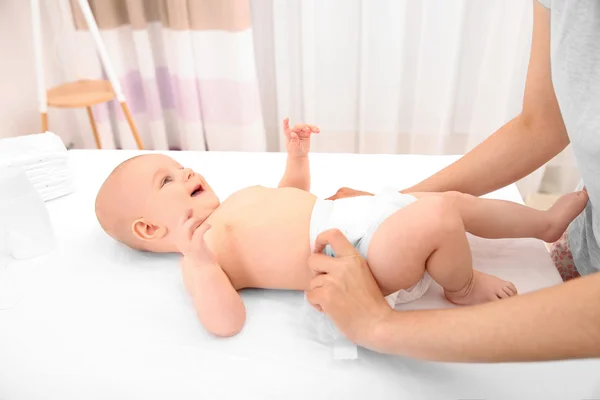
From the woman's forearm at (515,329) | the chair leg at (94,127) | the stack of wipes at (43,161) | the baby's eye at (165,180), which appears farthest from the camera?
the chair leg at (94,127)

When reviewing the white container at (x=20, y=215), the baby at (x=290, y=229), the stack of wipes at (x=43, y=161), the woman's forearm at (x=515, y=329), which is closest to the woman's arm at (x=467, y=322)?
the woman's forearm at (x=515, y=329)

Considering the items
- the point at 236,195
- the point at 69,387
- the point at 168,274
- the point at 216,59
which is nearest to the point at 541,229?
the point at 236,195

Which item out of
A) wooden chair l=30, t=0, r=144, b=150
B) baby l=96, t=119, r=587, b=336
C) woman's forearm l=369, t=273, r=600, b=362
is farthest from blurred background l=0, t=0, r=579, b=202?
woman's forearm l=369, t=273, r=600, b=362

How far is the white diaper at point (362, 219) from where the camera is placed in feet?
3.23

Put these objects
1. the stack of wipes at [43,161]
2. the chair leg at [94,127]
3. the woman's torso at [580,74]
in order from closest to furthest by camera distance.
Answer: the woman's torso at [580,74] → the stack of wipes at [43,161] → the chair leg at [94,127]

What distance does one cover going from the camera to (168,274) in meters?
1.13

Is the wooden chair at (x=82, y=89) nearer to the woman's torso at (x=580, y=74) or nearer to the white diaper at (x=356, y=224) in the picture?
the white diaper at (x=356, y=224)

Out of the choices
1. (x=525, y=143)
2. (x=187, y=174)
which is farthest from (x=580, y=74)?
(x=187, y=174)

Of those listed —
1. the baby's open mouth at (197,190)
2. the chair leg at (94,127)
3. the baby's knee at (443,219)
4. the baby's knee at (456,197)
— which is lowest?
the chair leg at (94,127)

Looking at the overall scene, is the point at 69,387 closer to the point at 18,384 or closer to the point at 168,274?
the point at 18,384

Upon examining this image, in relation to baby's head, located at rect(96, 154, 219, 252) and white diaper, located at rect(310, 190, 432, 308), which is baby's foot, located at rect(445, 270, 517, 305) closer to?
white diaper, located at rect(310, 190, 432, 308)

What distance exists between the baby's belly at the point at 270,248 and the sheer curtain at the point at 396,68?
134cm

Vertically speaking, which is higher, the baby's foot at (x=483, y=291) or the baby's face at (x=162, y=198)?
the baby's face at (x=162, y=198)

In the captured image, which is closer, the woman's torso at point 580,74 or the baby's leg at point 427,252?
the woman's torso at point 580,74
